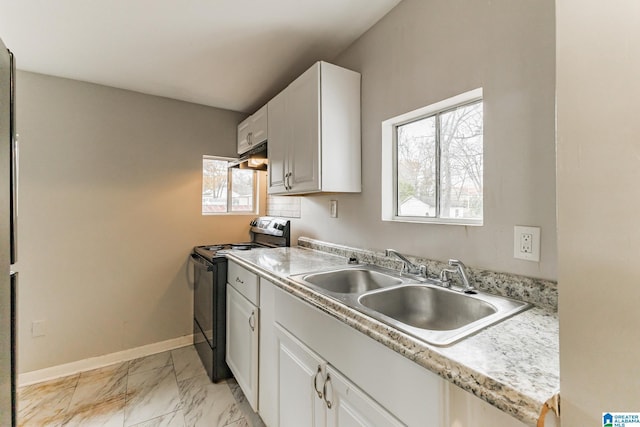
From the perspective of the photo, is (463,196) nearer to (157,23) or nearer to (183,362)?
(157,23)

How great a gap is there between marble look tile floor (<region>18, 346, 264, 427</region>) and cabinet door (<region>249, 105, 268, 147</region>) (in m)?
1.95

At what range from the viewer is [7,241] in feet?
3.11

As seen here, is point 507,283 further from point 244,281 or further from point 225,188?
point 225,188

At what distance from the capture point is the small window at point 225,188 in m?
2.89

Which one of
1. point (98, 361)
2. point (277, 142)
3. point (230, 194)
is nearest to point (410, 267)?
point (277, 142)

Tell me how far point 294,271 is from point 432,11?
1.46m

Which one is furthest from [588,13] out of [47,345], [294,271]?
[47,345]

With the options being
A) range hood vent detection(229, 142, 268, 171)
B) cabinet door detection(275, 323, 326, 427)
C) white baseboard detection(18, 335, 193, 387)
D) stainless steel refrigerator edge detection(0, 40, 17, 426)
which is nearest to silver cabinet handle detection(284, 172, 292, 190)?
range hood vent detection(229, 142, 268, 171)

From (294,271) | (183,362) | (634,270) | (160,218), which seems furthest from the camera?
(160,218)

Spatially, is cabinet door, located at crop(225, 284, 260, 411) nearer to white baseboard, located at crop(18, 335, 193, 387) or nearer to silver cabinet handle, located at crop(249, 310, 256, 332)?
silver cabinet handle, located at crop(249, 310, 256, 332)

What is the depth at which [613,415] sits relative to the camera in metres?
0.39

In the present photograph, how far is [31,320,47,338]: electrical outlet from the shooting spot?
2125mm

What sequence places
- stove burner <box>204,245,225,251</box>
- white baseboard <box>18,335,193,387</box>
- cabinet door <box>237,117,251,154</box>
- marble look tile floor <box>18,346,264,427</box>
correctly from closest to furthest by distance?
marble look tile floor <box>18,346,264,427</box>, white baseboard <box>18,335,193,387</box>, stove burner <box>204,245,225,251</box>, cabinet door <box>237,117,251,154</box>

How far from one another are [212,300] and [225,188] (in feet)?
4.27
